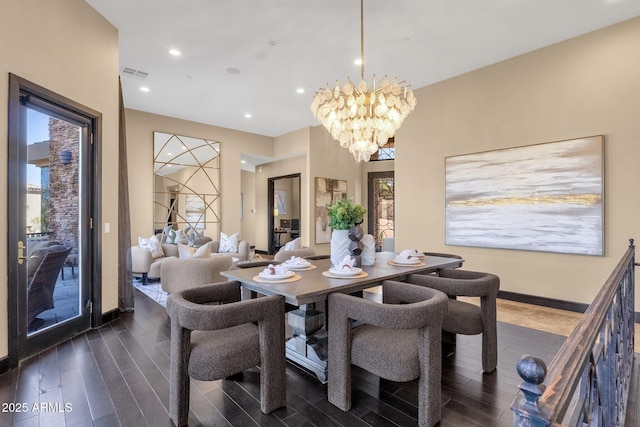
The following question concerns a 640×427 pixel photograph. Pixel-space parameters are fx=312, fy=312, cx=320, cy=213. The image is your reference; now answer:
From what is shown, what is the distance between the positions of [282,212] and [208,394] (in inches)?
352

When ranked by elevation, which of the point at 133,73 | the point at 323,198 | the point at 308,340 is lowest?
the point at 308,340

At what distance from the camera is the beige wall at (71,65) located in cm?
254

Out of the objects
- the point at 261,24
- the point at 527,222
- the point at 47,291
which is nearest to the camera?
the point at 47,291

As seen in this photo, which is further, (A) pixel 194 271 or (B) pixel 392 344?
(A) pixel 194 271

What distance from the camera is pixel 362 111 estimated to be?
354cm

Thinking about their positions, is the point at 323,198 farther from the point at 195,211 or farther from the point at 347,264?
the point at 347,264

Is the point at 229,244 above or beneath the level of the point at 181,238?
beneath

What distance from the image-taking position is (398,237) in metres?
5.90

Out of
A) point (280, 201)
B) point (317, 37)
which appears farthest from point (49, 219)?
point (280, 201)

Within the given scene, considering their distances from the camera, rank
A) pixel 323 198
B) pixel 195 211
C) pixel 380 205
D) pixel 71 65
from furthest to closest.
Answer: pixel 380 205 → pixel 323 198 → pixel 195 211 → pixel 71 65

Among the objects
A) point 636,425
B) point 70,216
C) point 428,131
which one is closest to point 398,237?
point 428,131

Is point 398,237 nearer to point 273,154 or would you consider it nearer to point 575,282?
point 575,282

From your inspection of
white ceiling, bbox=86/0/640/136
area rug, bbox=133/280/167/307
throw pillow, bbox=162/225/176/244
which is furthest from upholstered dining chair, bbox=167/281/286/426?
throw pillow, bbox=162/225/176/244

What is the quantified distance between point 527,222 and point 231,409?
4.37 meters
